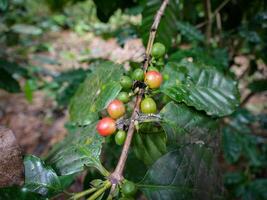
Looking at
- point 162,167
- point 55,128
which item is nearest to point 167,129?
point 162,167

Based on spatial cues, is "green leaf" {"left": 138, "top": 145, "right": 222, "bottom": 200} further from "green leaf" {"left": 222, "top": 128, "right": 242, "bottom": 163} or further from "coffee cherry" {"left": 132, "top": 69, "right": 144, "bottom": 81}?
"green leaf" {"left": 222, "top": 128, "right": 242, "bottom": 163}

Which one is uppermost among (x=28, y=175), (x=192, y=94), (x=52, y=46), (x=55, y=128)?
(x=52, y=46)

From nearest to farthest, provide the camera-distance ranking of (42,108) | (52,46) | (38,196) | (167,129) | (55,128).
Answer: (38,196), (167,129), (55,128), (42,108), (52,46)

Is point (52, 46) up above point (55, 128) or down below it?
above

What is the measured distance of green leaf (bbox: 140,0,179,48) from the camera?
50.3 inches

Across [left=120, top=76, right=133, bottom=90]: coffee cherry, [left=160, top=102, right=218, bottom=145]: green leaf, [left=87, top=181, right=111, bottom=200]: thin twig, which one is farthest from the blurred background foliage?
[left=87, top=181, right=111, bottom=200]: thin twig

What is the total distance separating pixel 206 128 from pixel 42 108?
2.89m

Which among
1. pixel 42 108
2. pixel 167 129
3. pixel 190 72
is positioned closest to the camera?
pixel 167 129

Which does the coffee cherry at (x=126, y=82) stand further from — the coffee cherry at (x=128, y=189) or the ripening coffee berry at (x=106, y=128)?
the coffee cherry at (x=128, y=189)

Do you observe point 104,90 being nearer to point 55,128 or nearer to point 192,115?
point 192,115

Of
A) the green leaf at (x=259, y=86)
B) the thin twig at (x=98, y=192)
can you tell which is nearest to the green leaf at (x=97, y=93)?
the thin twig at (x=98, y=192)

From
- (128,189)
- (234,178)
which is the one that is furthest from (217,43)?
(128,189)

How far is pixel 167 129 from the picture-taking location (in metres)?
0.81

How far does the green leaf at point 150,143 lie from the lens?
88 centimetres
